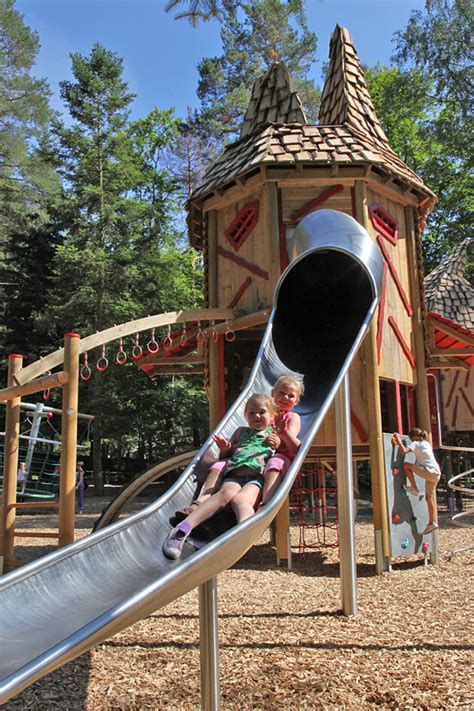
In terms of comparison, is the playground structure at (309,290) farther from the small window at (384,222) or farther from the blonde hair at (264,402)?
the blonde hair at (264,402)

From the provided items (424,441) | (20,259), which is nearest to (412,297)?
(424,441)

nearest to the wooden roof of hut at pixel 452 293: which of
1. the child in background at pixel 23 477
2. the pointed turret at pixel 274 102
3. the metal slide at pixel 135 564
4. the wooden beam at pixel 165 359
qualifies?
the wooden beam at pixel 165 359

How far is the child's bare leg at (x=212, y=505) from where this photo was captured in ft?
12.2

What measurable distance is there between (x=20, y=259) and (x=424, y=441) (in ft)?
84.6

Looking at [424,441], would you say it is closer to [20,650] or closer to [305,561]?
[305,561]

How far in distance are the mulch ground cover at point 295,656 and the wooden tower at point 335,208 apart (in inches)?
81.3

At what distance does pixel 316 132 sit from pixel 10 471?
→ 22.6 ft

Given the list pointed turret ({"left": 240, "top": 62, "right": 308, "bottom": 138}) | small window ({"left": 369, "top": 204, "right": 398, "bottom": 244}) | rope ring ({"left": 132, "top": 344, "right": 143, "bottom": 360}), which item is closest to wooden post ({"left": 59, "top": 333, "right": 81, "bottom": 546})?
rope ring ({"left": 132, "top": 344, "right": 143, "bottom": 360})

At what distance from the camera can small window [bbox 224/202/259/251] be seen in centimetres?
991

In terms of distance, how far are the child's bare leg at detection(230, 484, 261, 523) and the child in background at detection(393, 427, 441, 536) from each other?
5.50m

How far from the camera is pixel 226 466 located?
4324 mm

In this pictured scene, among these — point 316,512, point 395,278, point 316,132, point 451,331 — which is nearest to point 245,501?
point 395,278

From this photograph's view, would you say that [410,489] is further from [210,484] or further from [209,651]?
[209,651]

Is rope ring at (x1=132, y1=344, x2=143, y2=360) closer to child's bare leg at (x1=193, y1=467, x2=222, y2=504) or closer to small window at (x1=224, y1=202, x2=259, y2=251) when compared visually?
small window at (x1=224, y1=202, x2=259, y2=251)
